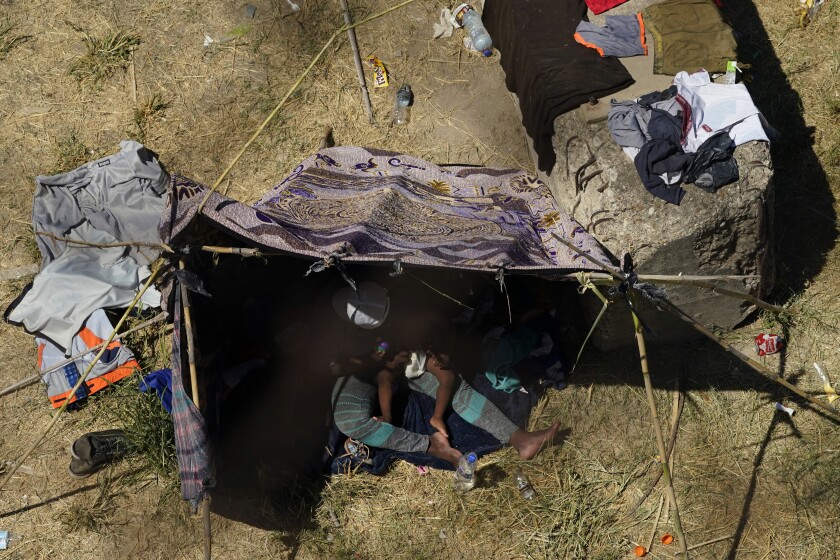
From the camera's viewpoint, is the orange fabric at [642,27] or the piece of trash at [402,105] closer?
the orange fabric at [642,27]

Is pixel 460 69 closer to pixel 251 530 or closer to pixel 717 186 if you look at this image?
pixel 717 186

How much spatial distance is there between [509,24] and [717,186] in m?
2.07

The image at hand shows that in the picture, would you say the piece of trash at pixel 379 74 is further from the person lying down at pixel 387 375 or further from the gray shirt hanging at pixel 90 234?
the person lying down at pixel 387 375

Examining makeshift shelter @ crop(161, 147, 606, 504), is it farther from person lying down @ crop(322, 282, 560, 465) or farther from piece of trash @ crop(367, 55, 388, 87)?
piece of trash @ crop(367, 55, 388, 87)

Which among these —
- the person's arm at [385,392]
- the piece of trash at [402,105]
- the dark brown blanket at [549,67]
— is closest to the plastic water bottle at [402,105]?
the piece of trash at [402,105]

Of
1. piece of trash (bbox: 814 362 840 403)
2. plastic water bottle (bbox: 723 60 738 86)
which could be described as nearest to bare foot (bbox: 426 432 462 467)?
piece of trash (bbox: 814 362 840 403)

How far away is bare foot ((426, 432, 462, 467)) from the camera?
4.60 metres

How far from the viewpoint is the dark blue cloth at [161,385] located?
452cm

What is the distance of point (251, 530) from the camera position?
4465 mm

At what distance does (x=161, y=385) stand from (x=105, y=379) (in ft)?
1.45

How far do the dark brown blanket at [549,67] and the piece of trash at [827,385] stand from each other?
2.20 metres

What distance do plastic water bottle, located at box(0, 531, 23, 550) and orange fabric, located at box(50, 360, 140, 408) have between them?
81 cm

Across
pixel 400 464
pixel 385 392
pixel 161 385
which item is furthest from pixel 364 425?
pixel 161 385

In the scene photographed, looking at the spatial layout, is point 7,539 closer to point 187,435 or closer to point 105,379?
point 105,379
